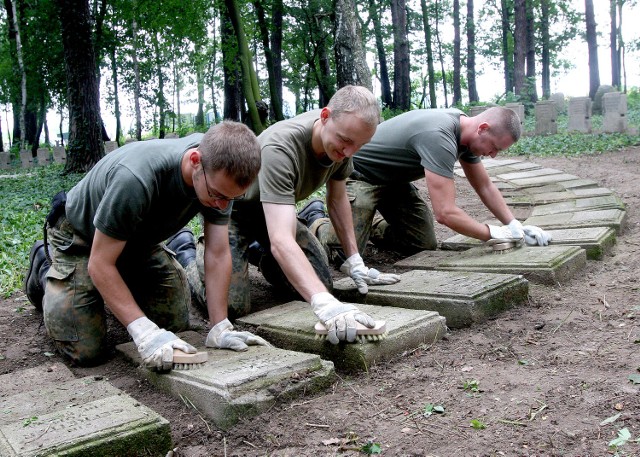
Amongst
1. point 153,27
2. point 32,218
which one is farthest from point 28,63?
point 32,218

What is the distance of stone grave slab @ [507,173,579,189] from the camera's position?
7.09m

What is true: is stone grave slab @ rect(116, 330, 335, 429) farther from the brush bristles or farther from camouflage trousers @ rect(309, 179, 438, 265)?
camouflage trousers @ rect(309, 179, 438, 265)

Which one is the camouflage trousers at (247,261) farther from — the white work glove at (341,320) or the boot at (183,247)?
the white work glove at (341,320)

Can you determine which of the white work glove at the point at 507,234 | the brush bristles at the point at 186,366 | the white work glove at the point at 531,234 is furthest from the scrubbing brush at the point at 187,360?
the white work glove at the point at 531,234

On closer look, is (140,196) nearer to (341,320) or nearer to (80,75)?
(341,320)

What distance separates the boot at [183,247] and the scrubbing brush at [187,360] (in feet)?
5.62

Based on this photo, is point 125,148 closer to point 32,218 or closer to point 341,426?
point 341,426

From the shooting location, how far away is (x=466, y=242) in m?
→ 4.55

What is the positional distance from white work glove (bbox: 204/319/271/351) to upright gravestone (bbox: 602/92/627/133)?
39.4 feet

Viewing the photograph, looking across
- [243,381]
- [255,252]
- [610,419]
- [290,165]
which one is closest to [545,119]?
[255,252]

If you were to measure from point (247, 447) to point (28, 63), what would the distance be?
2122 centimetres

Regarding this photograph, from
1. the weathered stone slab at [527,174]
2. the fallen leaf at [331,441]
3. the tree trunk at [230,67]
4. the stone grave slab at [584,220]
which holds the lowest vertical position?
the fallen leaf at [331,441]

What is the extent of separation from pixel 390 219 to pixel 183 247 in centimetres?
160

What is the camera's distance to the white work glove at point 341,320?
95.2 inches
